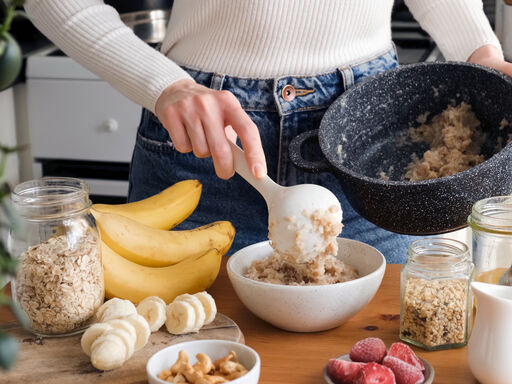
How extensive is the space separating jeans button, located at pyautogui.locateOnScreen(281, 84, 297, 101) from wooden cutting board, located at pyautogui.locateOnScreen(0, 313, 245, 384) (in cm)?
40

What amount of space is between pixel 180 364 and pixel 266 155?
0.51 m

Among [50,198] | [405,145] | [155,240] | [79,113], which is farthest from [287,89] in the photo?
[79,113]

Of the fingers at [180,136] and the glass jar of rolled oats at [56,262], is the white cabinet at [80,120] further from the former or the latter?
the glass jar of rolled oats at [56,262]

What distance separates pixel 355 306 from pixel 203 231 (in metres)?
0.27

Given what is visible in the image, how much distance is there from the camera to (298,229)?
81 cm

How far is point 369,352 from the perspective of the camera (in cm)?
72

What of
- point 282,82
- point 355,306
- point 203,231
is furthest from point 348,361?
point 282,82

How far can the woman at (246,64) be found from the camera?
1091 millimetres

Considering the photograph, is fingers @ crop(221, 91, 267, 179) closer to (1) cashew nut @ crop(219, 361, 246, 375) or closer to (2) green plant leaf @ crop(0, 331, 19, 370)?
(1) cashew nut @ crop(219, 361, 246, 375)

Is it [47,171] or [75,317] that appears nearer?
[75,317]

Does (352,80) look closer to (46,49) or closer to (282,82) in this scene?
(282,82)

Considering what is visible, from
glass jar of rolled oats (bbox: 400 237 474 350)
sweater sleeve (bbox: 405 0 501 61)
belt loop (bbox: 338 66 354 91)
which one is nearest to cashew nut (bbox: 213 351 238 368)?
glass jar of rolled oats (bbox: 400 237 474 350)

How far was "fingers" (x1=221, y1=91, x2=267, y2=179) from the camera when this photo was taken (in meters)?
0.87

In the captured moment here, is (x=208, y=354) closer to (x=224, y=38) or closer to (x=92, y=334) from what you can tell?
(x=92, y=334)
